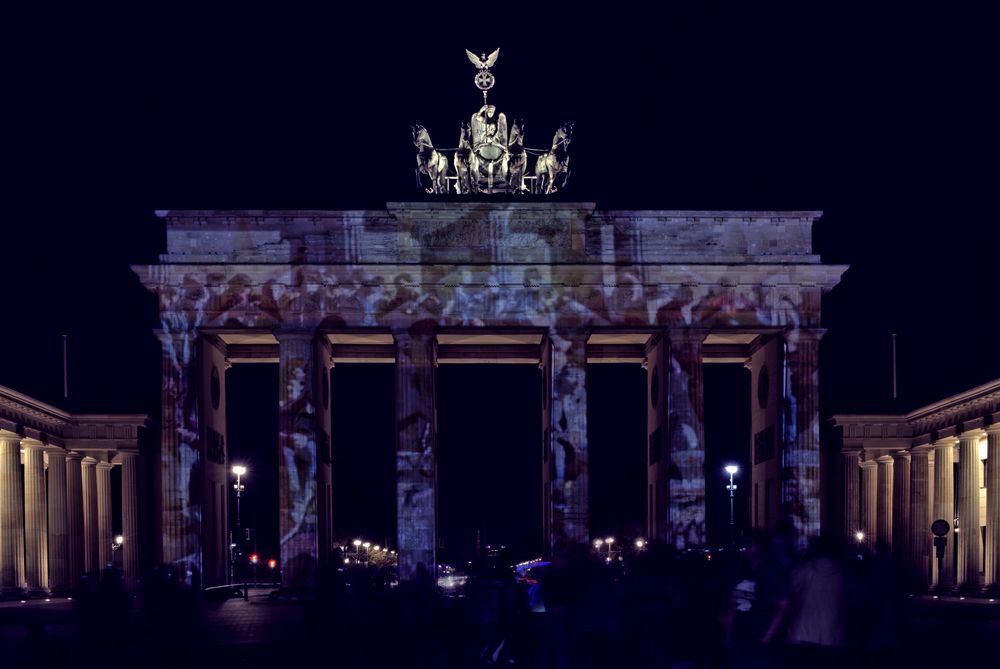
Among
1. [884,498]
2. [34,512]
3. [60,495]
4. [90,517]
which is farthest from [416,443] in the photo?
[884,498]

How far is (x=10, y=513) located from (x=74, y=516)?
5.20 meters

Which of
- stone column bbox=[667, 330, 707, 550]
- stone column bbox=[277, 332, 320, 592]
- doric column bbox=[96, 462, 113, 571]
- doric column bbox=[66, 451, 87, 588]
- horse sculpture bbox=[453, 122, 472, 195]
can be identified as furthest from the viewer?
doric column bbox=[96, 462, 113, 571]

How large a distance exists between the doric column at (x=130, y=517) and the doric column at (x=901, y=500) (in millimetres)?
33456

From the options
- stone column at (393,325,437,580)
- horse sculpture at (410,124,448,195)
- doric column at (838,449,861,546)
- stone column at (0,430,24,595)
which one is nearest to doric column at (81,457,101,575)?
stone column at (0,430,24,595)

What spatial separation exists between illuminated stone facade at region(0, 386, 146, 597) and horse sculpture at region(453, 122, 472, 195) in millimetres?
18575

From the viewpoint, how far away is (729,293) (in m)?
50.1

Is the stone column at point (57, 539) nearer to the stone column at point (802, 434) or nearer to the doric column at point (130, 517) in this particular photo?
the doric column at point (130, 517)

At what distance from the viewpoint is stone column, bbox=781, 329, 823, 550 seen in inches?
1943

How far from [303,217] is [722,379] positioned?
200 ft

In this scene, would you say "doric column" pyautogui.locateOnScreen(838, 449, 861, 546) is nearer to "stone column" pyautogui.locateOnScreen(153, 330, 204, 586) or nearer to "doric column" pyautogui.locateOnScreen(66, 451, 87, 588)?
"stone column" pyautogui.locateOnScreen(153, 330, 204, 586)

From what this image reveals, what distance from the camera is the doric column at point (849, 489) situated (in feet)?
199

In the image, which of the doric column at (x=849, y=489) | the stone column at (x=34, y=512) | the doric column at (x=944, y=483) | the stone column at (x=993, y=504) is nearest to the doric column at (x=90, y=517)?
the stone column at (x=34, y=512)

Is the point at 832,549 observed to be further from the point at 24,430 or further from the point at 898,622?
the point at 24,430

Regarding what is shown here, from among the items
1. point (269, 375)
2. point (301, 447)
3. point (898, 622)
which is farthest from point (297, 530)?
point (269, 375)
